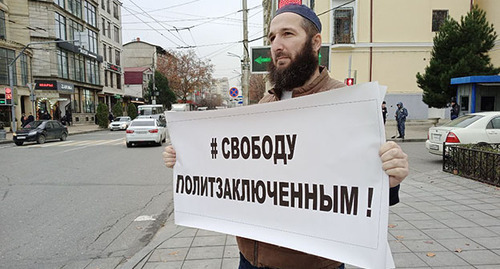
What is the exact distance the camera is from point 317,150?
1489mm

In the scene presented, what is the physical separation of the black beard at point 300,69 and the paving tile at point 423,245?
2806mm

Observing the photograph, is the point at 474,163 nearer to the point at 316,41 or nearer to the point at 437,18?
the point at 316,41

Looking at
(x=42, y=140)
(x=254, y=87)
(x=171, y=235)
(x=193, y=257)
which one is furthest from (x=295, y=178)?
(x=254, y=87)

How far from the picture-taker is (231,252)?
140 inches

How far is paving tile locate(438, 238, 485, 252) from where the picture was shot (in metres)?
3.39

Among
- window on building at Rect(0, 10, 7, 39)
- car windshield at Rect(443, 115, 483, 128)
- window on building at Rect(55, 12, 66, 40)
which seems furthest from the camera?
window on building at Rect(55, 12, 66, 40)

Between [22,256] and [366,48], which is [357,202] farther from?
[366,48]

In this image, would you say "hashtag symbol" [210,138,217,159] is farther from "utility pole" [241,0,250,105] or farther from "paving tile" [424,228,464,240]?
"utility pole" [241,0,250,105]

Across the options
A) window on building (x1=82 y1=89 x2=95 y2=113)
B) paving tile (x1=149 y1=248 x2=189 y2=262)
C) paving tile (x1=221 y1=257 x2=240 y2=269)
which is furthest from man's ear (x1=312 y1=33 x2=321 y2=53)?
window on building (x1=82 y1=89 x2=95 y2=113)

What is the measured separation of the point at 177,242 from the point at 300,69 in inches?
122

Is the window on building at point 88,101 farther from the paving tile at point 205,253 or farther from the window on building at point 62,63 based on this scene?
the paving tile at point 205,253

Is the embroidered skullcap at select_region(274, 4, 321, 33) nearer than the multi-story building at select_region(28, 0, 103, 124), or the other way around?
the embroidered skullcap at select_region(274, 4, 321, 33)

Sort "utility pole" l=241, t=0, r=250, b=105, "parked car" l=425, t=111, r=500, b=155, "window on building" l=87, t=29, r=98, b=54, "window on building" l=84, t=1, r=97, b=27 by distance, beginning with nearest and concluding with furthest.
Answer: "parked car" l=425, t=111, r=500, b=155, "utility pole" l=241, t=0, r=250, b=105, "window on building" l=84, t=1, r=97, b=27, "window on building" l=87, t=29, r=98, b=54

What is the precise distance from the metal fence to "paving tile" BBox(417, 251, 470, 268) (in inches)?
161
